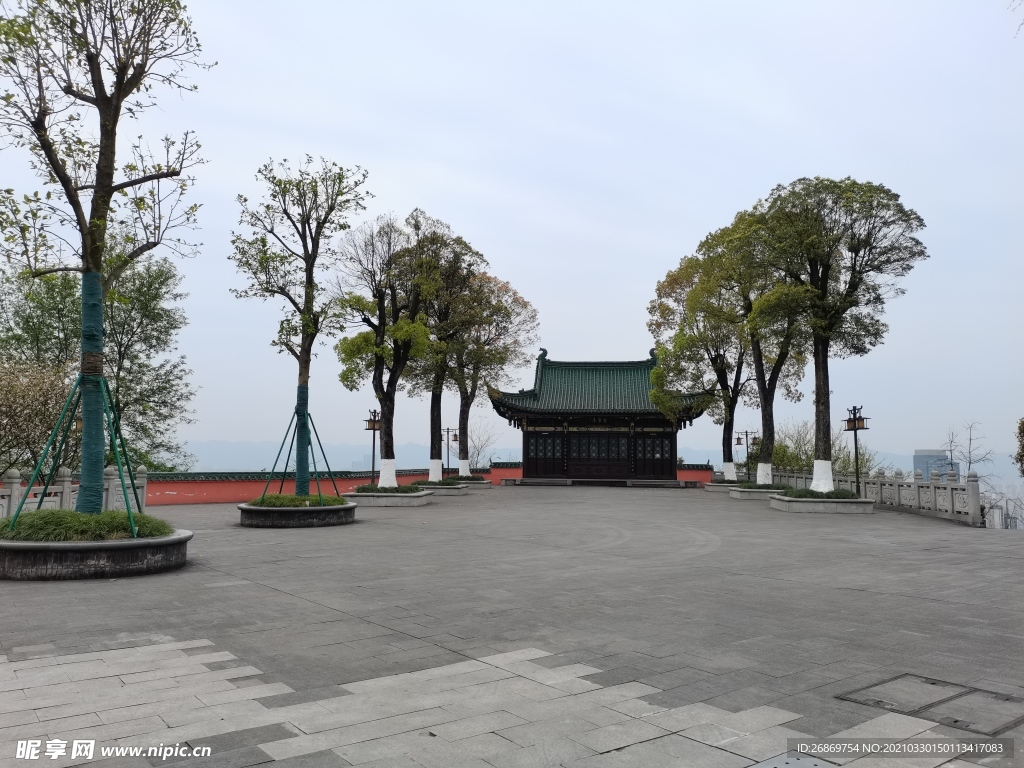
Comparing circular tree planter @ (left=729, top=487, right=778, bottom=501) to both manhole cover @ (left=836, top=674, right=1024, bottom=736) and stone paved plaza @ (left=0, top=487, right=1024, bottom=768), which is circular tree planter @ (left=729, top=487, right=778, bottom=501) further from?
manhole cover @ (left=836, top=674, right=1024, bottom=736)

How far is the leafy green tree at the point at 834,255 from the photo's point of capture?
1959 cm

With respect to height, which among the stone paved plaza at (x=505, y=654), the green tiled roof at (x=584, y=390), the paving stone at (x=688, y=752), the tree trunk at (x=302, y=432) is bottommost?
the stone paved plaza at (x=505, y=654)

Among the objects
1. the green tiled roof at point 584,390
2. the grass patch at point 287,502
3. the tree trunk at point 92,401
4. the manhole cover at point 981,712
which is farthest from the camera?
the green tiled roof at point 584,390

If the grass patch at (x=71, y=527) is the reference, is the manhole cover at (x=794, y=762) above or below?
below

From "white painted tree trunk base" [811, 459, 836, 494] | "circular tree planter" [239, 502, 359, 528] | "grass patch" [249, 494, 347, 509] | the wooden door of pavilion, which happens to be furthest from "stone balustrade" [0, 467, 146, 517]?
the wooden door of pavilion

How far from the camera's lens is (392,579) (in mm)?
8648

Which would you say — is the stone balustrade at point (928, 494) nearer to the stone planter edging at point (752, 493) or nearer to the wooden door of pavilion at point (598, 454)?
the stone planter edging at point (752, 493)

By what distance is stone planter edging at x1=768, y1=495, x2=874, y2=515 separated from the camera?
1952cm

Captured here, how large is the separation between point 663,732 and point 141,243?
10.6m

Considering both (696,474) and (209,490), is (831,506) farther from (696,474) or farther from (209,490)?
(209,490)

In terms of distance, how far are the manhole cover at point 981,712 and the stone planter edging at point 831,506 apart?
16442 millimetres

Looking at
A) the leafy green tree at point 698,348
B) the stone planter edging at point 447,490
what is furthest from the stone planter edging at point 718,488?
the stone planter edging at point 447,490

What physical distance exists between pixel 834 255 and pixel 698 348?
887 cm

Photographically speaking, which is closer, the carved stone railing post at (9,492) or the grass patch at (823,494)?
the carved stone railing post at (9,492)
